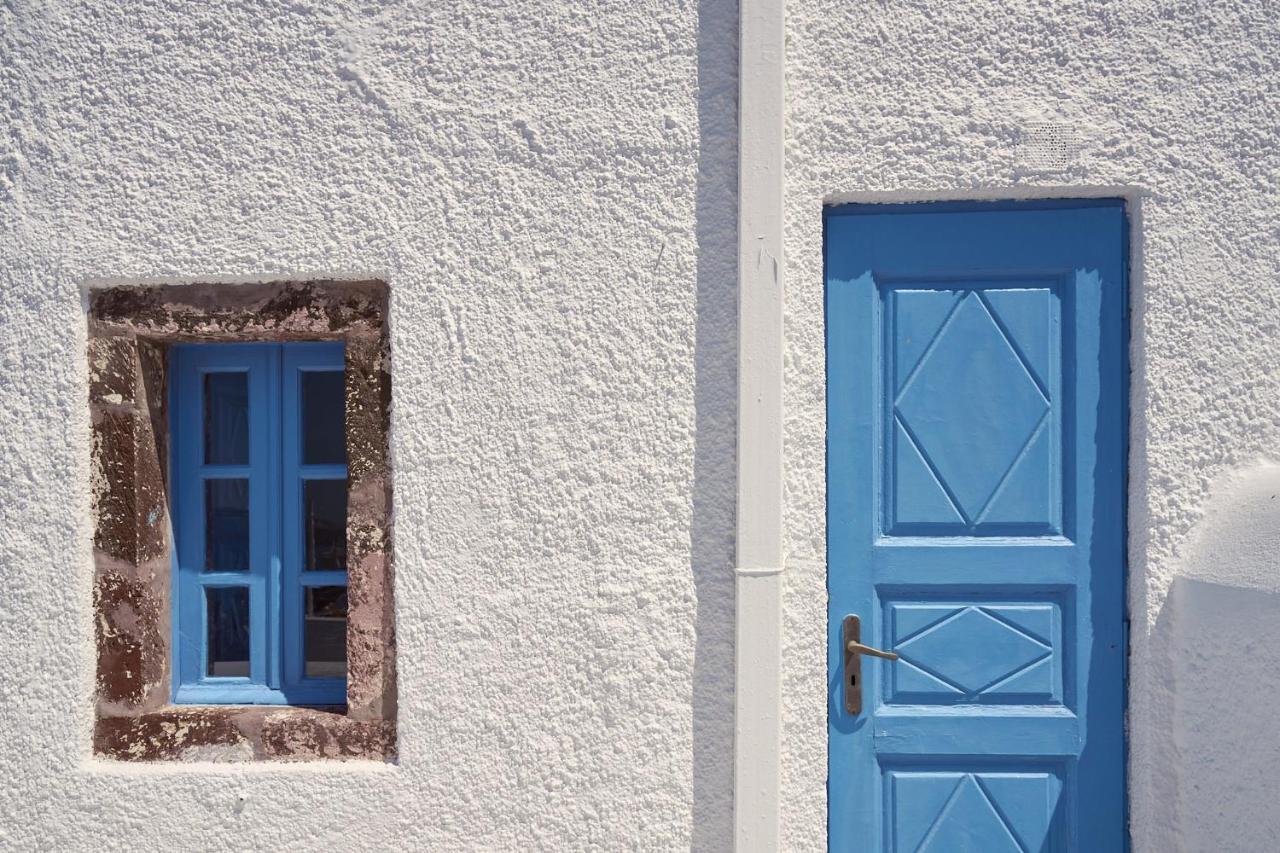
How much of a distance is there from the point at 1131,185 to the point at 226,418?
9.18 feet

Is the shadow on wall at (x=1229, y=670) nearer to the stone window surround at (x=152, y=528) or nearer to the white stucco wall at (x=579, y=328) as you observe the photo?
the white stucco wall at (x=579, y=328)

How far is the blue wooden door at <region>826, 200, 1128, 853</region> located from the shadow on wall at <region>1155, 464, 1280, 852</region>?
6.0 inches

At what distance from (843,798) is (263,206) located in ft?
7.91

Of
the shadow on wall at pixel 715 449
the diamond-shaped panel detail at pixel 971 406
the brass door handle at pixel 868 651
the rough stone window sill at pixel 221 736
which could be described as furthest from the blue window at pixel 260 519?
the diamond-shaped panel detail at pixel 971 406

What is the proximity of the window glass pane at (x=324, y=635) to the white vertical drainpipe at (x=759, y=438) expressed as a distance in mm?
1267

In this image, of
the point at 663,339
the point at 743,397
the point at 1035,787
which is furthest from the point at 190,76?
the point at 1035,787

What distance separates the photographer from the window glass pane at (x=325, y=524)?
96.0 inches

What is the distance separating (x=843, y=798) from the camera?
2.22 meters

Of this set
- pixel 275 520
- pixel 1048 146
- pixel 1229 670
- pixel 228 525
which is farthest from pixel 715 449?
pixel 228 525

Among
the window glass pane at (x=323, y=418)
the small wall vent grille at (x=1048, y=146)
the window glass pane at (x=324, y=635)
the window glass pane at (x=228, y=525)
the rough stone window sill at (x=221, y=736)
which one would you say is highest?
the small wall vent grille at (x=1048, y=146)

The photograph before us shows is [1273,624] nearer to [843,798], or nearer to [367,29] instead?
[843,798]

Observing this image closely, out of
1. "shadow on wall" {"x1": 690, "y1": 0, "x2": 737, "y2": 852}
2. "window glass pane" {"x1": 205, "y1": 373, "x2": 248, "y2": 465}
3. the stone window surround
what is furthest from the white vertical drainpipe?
"window glass pane" {"x1": 205, "y1": 373, "x2": 248, "y2": 465}

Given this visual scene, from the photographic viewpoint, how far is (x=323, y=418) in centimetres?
248

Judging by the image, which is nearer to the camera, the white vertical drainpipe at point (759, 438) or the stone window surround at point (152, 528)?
the white vertical drainpipe at point (759, 438)
